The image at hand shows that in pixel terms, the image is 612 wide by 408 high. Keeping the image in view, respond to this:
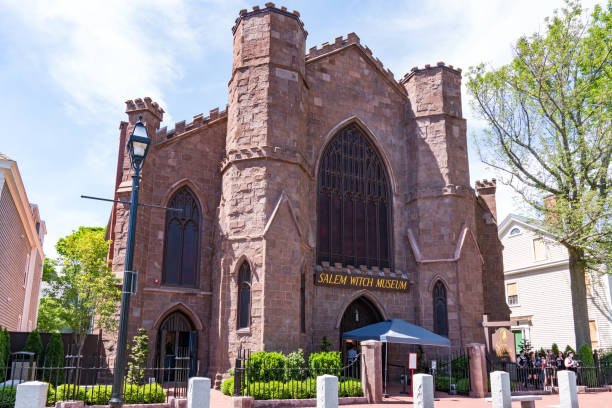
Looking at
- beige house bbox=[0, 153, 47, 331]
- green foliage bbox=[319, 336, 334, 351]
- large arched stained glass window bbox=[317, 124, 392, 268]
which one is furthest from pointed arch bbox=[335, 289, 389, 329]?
beige house bbox=[0, 153, 47, 331]

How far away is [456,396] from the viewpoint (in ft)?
61.0

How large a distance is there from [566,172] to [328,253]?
1148cm

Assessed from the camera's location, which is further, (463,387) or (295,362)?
(463,387)

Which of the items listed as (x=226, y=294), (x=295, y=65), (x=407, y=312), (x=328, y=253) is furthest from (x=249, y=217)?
(x=407, y=312)

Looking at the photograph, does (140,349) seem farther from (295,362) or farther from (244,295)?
(295,362)

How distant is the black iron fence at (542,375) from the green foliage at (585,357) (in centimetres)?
22

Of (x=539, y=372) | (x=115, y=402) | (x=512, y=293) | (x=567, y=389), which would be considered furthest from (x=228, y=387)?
(x=512, y=293)

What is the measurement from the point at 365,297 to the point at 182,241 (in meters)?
8.23

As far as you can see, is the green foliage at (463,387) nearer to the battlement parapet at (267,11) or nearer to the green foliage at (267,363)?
the green foliage at (267,363)

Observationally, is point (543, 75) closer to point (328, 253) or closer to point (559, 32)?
point (559, 32)

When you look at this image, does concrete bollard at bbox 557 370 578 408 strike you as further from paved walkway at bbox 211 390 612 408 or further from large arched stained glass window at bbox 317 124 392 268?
large arched stained glass window at bbox 317 124 392 268

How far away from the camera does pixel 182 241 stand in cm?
2172

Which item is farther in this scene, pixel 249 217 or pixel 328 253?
pixel 328 253

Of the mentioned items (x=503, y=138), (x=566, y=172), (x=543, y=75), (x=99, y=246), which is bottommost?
(x=99, y=246)
